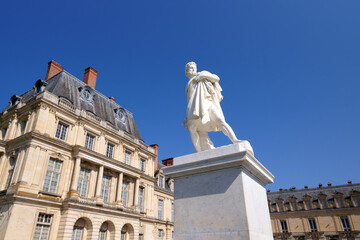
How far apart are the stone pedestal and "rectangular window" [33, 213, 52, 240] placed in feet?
55.4

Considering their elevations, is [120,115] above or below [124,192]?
above

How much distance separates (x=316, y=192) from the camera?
129 ft

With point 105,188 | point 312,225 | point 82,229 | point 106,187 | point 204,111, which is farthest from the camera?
point 312,225

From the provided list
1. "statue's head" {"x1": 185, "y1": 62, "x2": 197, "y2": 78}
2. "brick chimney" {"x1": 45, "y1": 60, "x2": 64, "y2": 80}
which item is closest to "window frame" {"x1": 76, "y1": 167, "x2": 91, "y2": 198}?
"brick chimney" {"x1": 45, "y1": 60, "x2": 64, "y2": 80}

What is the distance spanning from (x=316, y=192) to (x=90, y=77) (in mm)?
38416

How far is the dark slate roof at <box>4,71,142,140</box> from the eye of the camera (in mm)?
22219

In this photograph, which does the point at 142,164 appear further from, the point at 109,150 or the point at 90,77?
the point at 90,77

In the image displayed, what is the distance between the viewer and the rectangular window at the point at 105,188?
22141 mm

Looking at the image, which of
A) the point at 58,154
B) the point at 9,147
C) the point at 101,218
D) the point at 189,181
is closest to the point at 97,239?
the point at 101,218

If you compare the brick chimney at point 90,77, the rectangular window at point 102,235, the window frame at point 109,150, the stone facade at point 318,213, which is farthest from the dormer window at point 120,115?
the stone facade at point 318,213

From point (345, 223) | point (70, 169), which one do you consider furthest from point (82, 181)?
point (345, 223)

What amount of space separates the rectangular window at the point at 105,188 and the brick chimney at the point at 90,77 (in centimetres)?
1122

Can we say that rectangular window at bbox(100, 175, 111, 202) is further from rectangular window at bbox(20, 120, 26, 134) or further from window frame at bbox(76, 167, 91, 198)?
rectangular window at bbox(20, 120, 26, 134)

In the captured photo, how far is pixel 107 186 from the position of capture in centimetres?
2278
